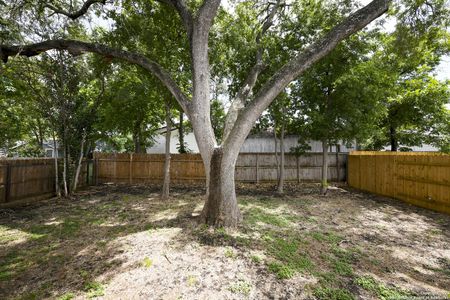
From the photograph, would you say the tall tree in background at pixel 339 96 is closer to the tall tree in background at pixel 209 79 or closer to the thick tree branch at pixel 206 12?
the tall tree in background at pixel 209 79

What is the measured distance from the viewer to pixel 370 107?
779 cm

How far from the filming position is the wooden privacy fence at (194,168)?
11.6 metres

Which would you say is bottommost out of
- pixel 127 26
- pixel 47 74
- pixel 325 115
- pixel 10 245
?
pixel 10 245

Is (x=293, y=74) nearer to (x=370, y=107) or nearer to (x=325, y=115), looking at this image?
(x=325, y=115)

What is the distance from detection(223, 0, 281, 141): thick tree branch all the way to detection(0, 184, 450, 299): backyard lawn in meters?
2.27

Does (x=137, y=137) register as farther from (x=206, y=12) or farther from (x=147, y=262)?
(x=147, y=262)

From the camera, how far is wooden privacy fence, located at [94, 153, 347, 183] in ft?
38.0

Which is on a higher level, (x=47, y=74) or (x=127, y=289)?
(x=47, y=74)

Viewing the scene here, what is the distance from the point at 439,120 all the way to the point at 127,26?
14531 millimetres

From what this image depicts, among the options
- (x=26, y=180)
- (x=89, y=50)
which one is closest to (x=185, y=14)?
(x=89, y=50)

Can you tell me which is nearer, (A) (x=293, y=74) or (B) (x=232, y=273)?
(B) (x=232, y=273)

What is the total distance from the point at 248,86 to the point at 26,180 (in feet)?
24.8

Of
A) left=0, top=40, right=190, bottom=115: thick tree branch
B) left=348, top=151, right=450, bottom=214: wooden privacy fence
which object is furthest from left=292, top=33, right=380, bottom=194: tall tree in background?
left=0, top=40, right=190, bottom=115: thick tree branch

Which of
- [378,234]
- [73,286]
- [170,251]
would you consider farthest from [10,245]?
[378,234]
